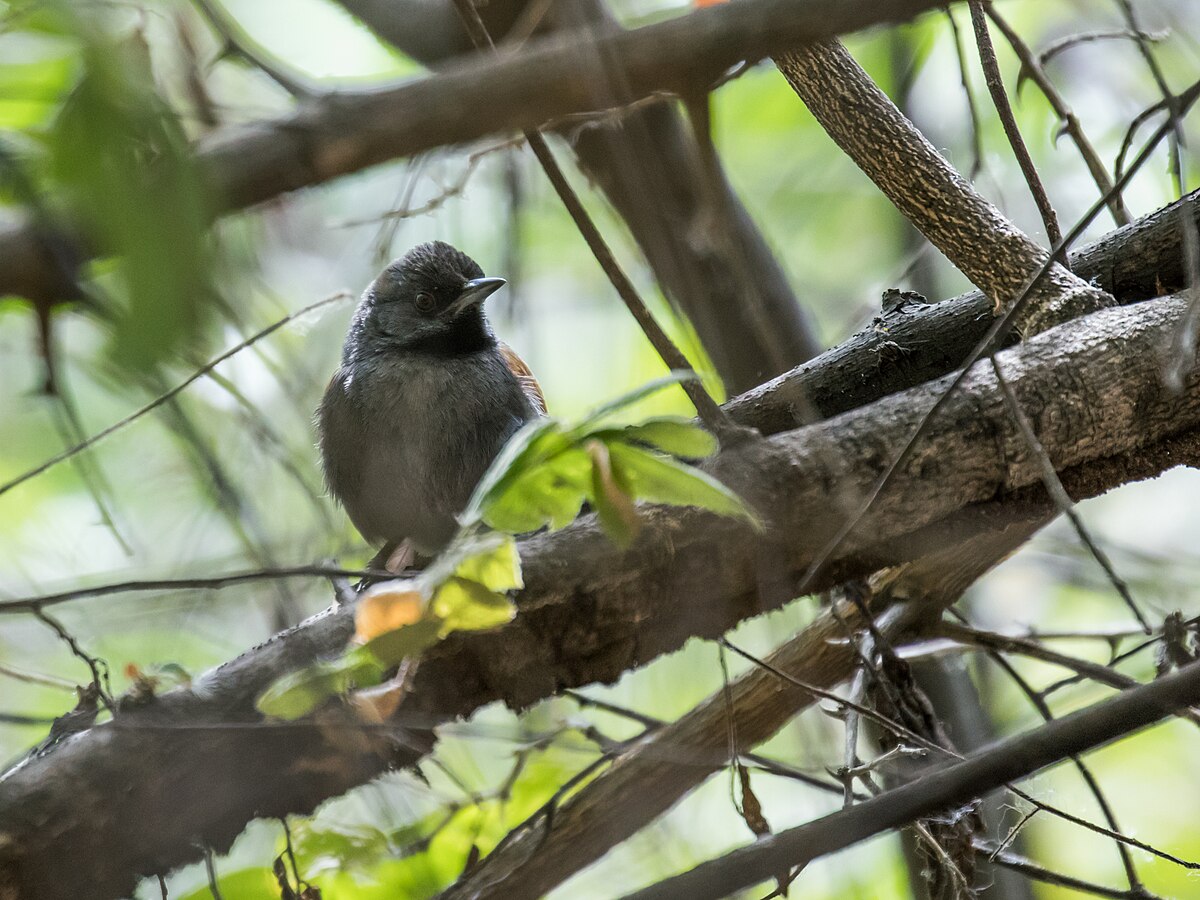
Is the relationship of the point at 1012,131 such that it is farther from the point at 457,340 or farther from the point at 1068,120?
the point at 457,340

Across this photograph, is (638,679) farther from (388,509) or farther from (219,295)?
(219,295)

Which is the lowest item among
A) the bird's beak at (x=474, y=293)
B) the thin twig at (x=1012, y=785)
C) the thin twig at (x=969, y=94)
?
the thin twig at (x=1012, y=785)

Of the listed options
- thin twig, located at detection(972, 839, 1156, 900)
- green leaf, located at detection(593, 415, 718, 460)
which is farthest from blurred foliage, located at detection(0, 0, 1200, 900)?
thin twig, located at detection(972, 839, 1156, 900)

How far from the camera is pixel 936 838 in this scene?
8.77 feet

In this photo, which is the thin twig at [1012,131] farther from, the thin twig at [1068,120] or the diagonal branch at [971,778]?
the diagonal branch at [971,778]

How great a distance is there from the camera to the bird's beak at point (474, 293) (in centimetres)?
427

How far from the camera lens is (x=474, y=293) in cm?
430

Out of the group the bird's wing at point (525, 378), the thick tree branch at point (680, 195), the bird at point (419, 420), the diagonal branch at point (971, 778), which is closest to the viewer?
the diagonal branch at point (971, 778)

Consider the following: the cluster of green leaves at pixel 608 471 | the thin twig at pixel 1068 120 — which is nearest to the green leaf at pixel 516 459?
the cluster of green leaves at pixel 608 471

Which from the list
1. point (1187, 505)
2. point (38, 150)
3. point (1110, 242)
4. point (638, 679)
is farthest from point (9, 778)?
point (1187, 505)

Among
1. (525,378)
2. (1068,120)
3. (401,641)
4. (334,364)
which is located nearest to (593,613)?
(401,641)

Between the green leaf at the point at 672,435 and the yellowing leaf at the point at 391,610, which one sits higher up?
the green leaf at the point at 672,435

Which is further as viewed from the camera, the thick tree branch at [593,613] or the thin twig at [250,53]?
the thick tree branch at [593,613]

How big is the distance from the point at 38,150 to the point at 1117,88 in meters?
5.63
